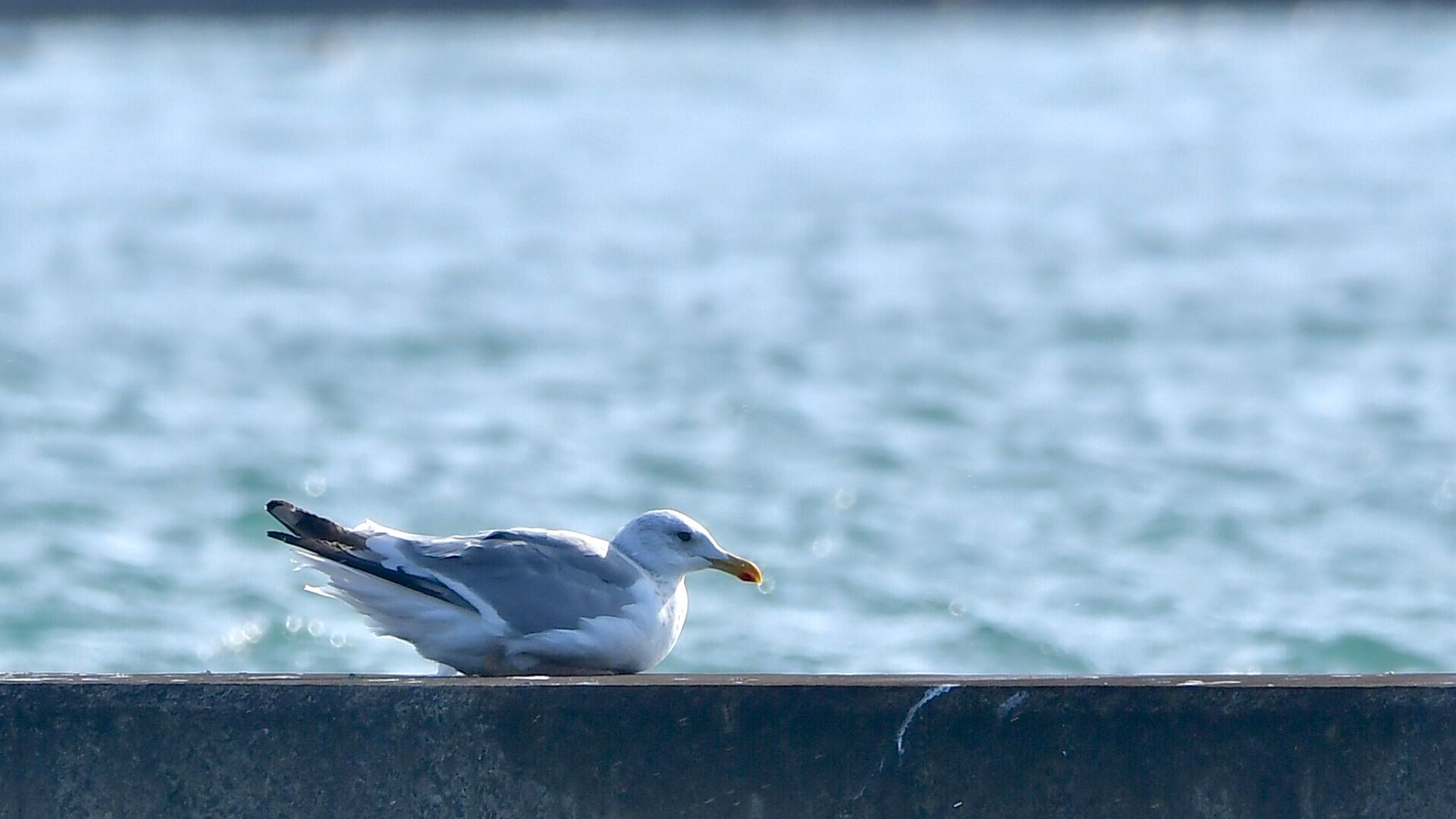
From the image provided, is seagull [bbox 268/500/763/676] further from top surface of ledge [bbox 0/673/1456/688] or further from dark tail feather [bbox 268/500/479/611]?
top surface of ledge [bbox 0/673/1456/688]

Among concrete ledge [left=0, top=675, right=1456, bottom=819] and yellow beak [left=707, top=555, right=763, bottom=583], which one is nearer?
concrete ledge [left=0, top=675, right=1456, bottom=819]

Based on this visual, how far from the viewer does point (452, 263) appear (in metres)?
20.7

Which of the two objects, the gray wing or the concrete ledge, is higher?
the gray wing

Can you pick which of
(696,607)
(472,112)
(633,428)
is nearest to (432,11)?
(472,112)

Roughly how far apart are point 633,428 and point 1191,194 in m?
12.1

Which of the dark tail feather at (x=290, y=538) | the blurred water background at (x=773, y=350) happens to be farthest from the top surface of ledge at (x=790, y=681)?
the blurred water background at (x=773, y=350)

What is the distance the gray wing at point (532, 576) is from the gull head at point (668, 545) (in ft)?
0.43

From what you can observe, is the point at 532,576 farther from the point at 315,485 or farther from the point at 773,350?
the point at 773,350

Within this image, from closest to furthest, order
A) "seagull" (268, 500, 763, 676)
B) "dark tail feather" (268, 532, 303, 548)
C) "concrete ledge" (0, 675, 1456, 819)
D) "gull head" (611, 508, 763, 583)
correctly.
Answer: "concrete ledge" (0, 675, 1456, 819), "dark tail feather" (268, 532, 303, 548), "seagull" (268, 500, 763, 676), "gull head" (611, 508, 763, 583)

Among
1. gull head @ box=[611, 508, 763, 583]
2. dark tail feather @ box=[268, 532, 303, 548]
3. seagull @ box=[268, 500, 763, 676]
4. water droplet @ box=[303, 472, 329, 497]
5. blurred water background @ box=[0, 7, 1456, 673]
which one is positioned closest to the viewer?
dark tail feather @ box=[268, 532, 303, 548]

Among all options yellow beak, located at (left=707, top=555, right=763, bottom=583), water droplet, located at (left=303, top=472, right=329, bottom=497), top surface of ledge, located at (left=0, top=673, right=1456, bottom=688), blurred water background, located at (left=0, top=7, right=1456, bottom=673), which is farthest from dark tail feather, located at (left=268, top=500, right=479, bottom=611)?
water droplet, located at (left=303, top=472, right=329, bottom=497)

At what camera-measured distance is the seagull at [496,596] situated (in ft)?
15.2

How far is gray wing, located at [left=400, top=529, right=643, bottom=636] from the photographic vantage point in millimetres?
4672

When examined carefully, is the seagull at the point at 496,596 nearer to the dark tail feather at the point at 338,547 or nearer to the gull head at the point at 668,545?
the dark tail feather at the point at 338,547
